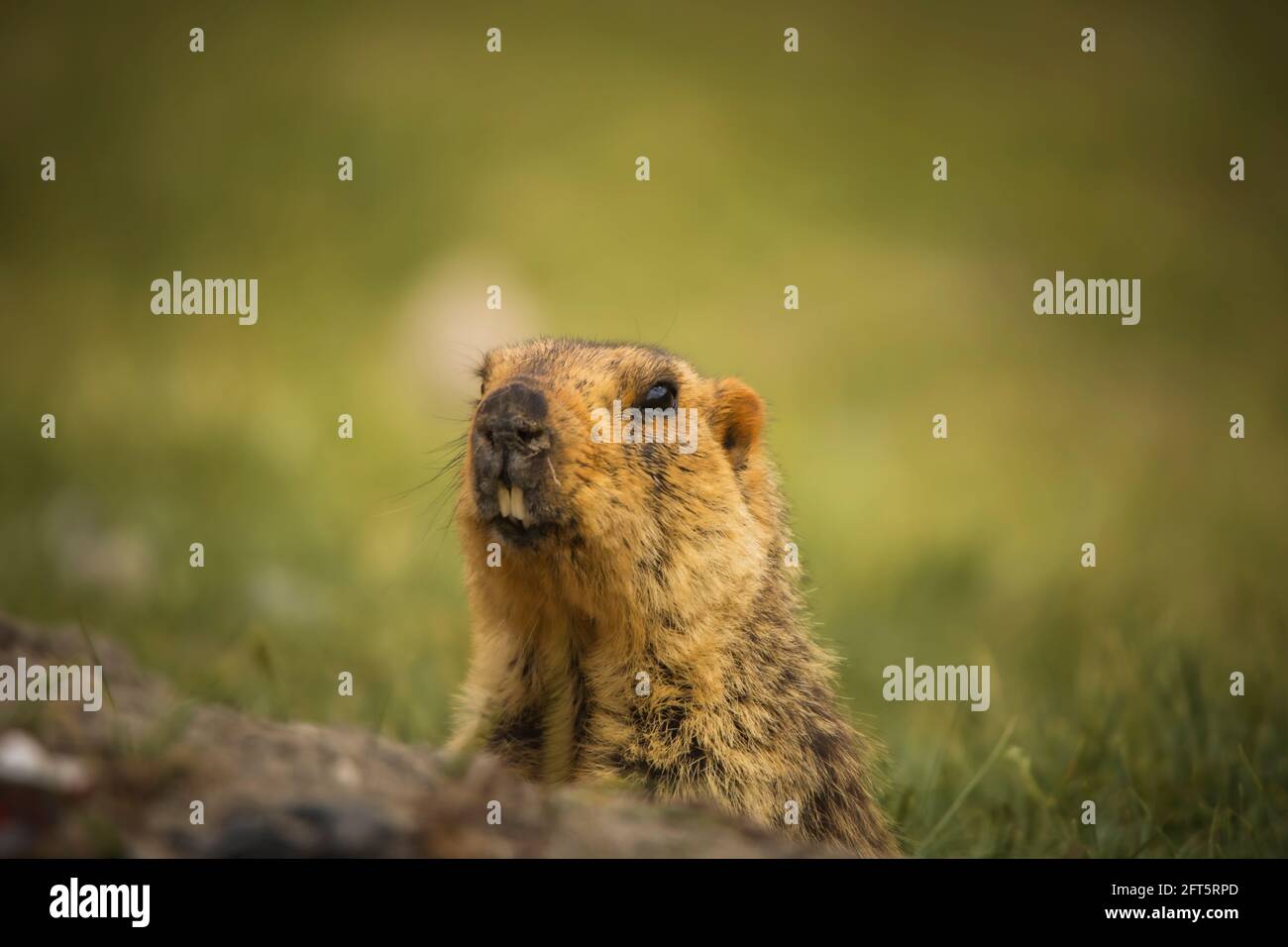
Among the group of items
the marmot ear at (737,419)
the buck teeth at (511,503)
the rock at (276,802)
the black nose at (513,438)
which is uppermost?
the marmot ear at (737,419)

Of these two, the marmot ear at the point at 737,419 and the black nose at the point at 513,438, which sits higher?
the marmot ear at the point at 737,419

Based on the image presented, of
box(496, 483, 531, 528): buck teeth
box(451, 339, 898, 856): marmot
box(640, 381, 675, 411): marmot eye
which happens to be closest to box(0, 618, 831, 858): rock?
box(451, 339, 898, 856): marmot

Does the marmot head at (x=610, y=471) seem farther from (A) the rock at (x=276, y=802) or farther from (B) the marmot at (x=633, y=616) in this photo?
(A) the rock at (x=276, y=802)

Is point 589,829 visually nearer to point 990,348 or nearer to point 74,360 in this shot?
point 74,360

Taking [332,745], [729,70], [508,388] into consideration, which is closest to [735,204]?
[729,70]

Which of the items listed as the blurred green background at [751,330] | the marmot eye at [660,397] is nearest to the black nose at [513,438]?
the marmot eye at [660,397]

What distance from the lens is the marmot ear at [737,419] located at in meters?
6.55

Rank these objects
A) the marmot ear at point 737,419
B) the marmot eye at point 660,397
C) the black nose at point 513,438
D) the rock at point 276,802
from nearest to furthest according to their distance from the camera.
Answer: the rock at point 276,802 → the black nose at point 513,438 → the marmot eye at point 660,397 → the marmot ear at point 737,419

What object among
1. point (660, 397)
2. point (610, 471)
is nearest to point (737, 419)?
point (660, 397)

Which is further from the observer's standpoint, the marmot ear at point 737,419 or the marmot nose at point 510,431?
the marmot ear at point 737,419

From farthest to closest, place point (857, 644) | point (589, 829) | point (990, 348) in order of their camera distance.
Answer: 1. point (990, 348)
2. point (857, 644)
3. point (589, 829)

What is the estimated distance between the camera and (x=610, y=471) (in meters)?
5.56

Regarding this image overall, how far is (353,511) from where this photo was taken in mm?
11555
